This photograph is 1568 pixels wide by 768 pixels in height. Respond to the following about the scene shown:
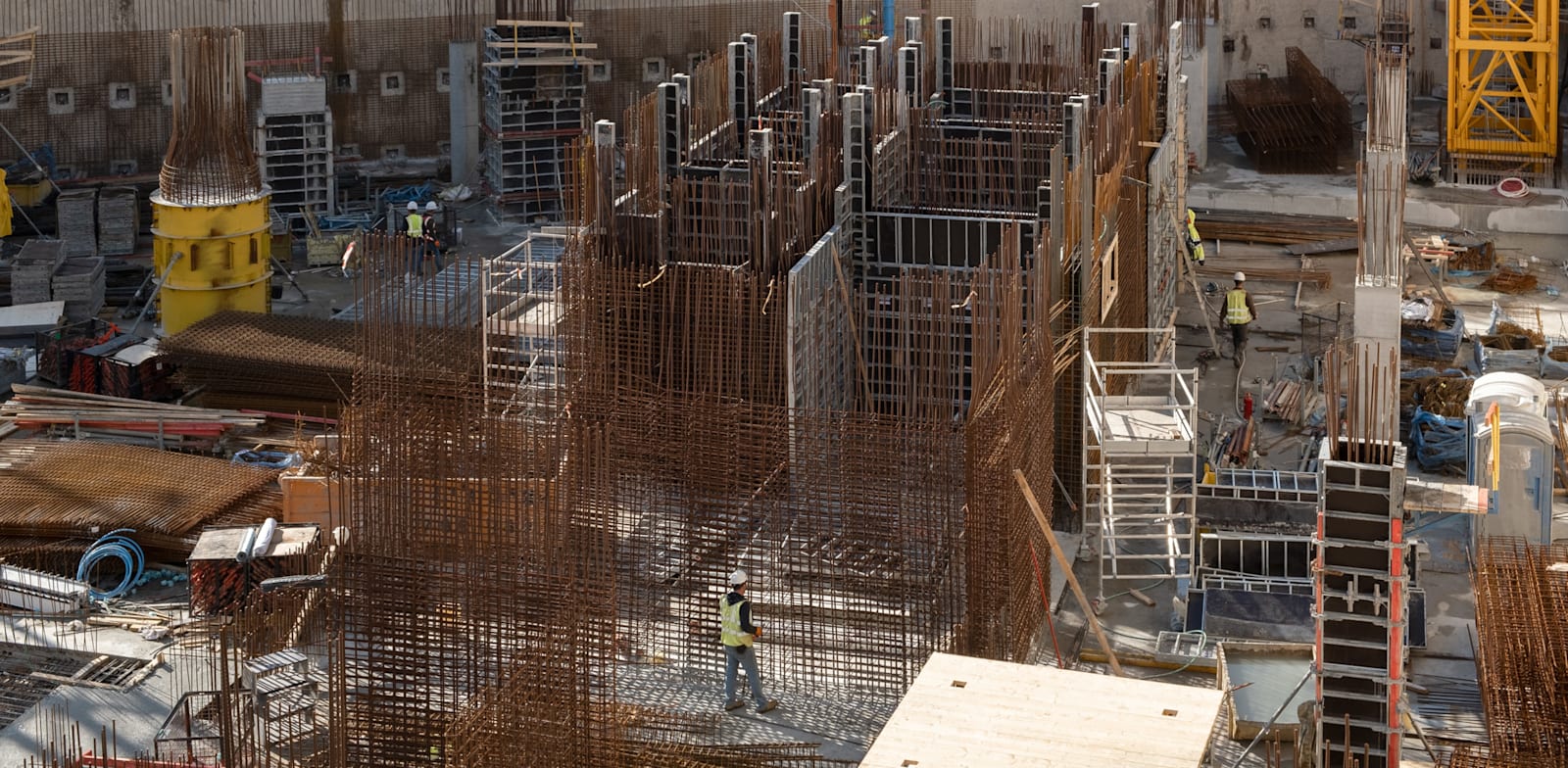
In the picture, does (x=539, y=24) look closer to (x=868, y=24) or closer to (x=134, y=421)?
(x=868, y=24)

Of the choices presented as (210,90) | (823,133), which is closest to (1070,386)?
(823,133)

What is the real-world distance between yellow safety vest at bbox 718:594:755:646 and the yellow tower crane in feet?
73.9

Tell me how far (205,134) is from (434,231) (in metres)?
4.76

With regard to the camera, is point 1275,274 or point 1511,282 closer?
point 1511,282

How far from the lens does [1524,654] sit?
66.7ft

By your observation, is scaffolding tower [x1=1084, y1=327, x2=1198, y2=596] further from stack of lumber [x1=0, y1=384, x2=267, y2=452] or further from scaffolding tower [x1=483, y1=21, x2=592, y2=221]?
scaffolding tower [x1=483, y1=21, x2=592, y2=221]

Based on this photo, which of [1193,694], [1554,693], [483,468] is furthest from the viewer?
[483,468]

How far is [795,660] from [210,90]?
47.7ft

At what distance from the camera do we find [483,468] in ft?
71.2

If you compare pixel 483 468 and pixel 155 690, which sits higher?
pixel 483 468

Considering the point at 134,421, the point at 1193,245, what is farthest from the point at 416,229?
the point at 1193,245

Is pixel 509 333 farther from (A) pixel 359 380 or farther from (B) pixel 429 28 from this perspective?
(B) pixel 429 28

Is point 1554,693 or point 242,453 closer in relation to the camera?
point 1554,693

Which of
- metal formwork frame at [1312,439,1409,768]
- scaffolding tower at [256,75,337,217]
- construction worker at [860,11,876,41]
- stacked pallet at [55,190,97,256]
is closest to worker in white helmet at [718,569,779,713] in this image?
metal formwork frame at [1312,439,1409,768]
